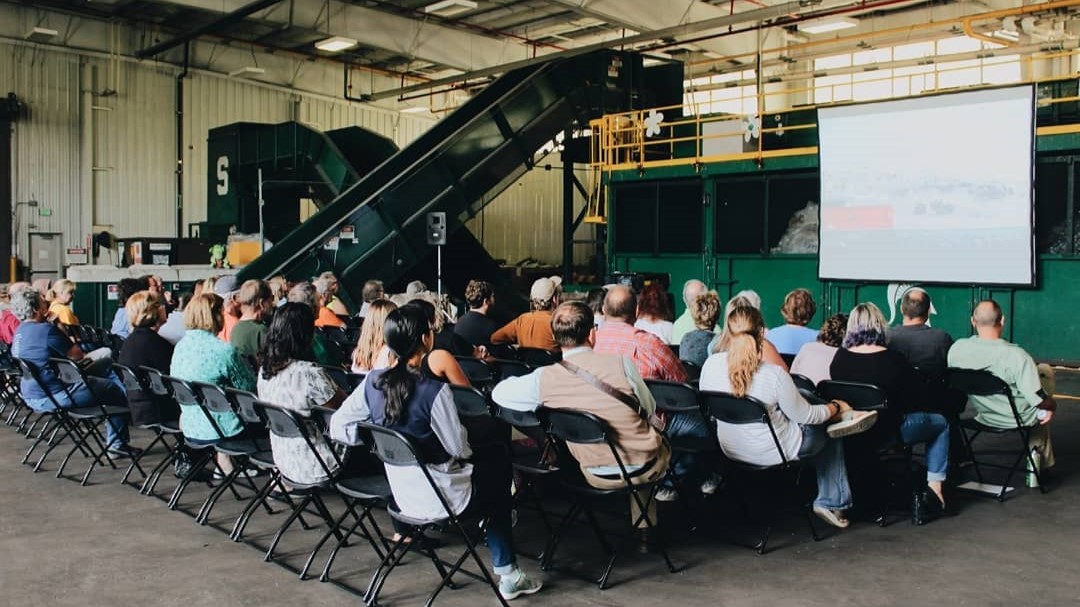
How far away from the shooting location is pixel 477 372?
236 inches

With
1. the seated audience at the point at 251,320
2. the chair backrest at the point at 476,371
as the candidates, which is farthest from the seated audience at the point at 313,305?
the chair backrest at the point at 476,371

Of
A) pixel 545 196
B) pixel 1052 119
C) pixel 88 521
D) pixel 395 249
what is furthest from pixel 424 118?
pixel 88 521

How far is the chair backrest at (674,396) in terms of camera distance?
4.59m

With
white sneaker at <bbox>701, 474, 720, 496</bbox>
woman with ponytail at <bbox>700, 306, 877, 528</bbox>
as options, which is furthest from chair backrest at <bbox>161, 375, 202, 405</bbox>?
white sneaker at <bbox>701, 474, 720, 496</bbox>

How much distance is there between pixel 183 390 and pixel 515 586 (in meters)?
2.18

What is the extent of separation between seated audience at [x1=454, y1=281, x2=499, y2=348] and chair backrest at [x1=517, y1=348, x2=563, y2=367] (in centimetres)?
41

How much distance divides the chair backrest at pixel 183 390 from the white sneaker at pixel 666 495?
100 inches

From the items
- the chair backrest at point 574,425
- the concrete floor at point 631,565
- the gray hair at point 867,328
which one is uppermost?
the gray hair at point 867,328

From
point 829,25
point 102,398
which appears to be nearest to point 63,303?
point 102,398

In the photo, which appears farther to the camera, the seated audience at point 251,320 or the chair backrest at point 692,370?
the seated audience at point 251,320

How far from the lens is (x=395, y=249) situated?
1273 cm

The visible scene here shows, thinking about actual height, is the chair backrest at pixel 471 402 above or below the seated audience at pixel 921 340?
below

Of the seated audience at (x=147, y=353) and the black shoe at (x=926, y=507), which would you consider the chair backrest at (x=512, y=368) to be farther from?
the black shoe at (x=926, y=507)

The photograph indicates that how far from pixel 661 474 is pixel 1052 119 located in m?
8.40
